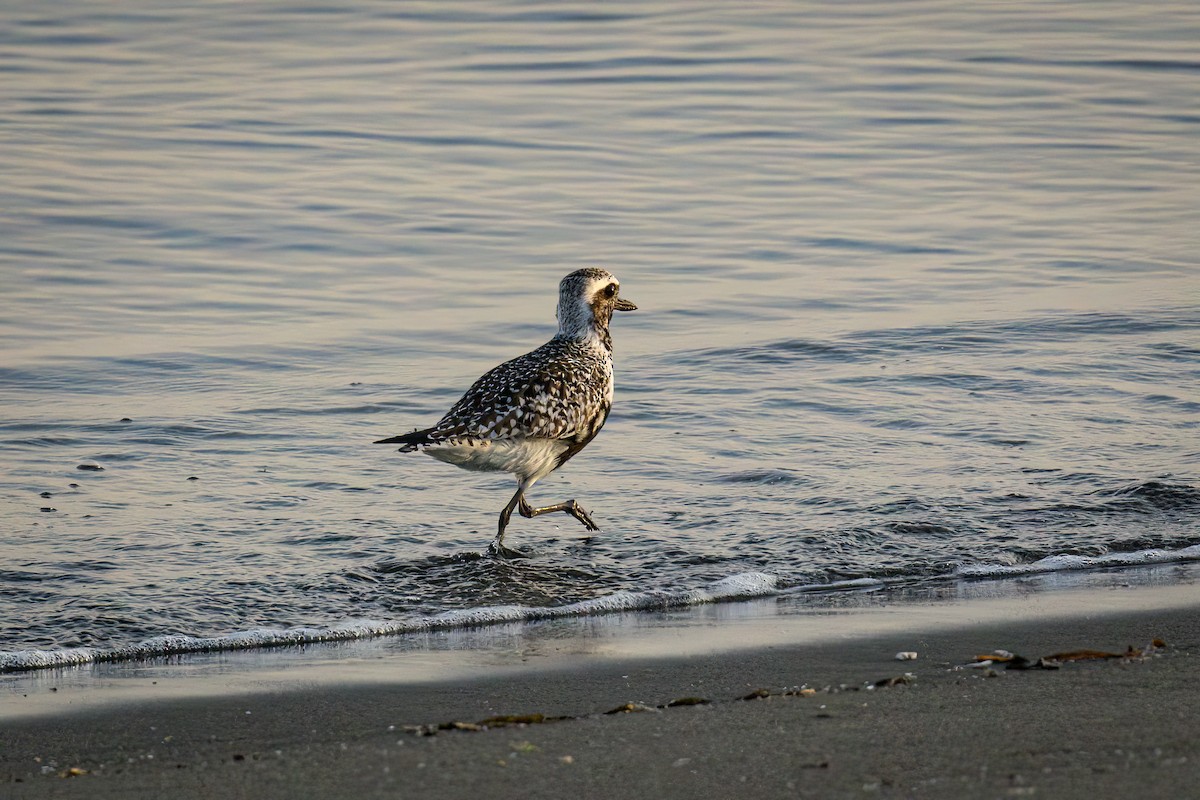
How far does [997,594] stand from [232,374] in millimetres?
7567

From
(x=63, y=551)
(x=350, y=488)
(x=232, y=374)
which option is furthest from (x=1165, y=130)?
(x=63, y=551)

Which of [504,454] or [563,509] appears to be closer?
[504,454]

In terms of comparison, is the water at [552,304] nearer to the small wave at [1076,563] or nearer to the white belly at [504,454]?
the small wave at [1076,563]

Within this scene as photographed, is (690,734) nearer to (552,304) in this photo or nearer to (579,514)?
A: (579,514)

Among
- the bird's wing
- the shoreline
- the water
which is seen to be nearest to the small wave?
the water

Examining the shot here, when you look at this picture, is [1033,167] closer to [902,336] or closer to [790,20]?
[902,336]

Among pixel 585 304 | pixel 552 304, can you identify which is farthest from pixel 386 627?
pixel 552 304

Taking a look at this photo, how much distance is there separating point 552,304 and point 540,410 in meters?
7.07

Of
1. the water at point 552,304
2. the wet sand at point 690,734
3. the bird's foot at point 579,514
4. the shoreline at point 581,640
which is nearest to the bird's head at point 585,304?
the water at point 552,304

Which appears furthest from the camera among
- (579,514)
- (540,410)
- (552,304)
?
(552,304)

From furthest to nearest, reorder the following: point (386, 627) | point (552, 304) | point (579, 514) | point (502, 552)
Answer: point (552, 304) < point (579, 514) < point (502, 552) < point (386, 627)

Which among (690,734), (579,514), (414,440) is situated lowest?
(690,734)

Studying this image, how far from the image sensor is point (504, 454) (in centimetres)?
910

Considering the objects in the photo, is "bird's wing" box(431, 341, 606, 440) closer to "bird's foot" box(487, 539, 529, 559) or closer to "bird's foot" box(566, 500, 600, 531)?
"bird's foot" box(566, 500, 600, 531)
